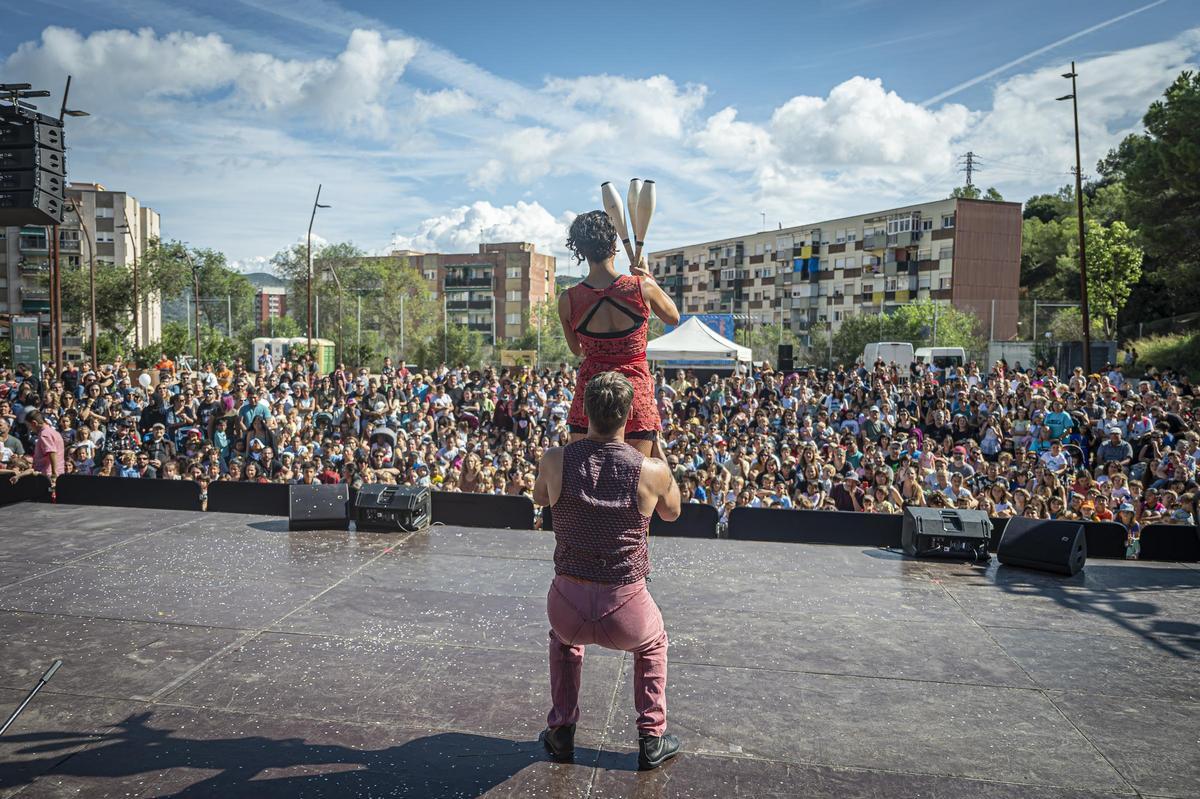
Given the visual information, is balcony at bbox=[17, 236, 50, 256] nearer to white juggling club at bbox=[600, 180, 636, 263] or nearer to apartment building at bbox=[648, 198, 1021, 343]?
apartment building at bbox=[648, 198, 1021, 343]

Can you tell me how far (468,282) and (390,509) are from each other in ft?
236

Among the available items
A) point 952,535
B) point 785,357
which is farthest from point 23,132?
point 785,357

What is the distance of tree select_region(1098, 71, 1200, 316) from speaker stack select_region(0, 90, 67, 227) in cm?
2387

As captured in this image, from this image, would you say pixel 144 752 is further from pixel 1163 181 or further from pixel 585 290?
pixel 1163 181

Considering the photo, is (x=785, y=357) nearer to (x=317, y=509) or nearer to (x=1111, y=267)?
(x=317, y=509)

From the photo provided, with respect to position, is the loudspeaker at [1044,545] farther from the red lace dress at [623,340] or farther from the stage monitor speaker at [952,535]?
the red lace dress at [623,340]

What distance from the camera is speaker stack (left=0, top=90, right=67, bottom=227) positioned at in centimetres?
801

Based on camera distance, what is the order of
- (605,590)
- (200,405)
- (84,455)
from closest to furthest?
(605,590) → (84,455) → (200,405)

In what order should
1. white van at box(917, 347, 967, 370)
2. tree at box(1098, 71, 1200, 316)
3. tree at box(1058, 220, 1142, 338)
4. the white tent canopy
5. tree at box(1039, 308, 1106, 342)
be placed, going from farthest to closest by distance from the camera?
tree at box(1058, 220, 1142, 338) → tree at box(1039, 308, 1106, 342) → white van at box(917, 347, 967, 370) → tree at box(1098, 71, 1200, 316) → the white tent canopy

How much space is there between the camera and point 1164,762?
3059 millimetres

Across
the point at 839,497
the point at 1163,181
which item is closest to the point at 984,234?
the point at 1163,181

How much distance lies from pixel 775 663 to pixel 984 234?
160 ft

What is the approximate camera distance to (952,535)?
20.2 ft

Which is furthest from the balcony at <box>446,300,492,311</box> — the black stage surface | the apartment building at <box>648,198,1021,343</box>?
the black stage surface
